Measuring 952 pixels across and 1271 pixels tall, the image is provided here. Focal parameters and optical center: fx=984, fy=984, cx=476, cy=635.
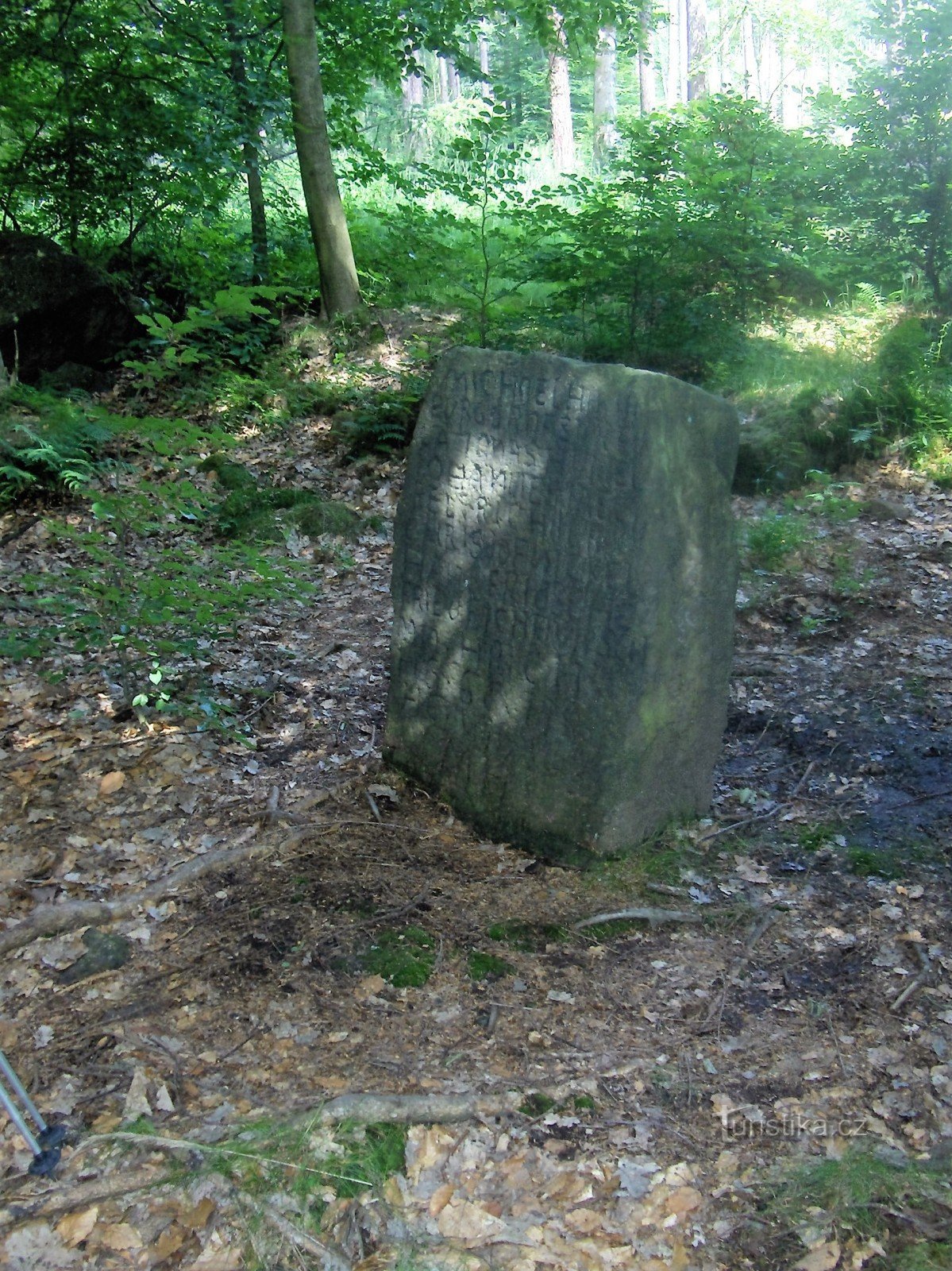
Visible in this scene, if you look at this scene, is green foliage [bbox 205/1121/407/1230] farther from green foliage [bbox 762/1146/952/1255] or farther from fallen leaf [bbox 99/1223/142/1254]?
green foliage [bbox 762/1146/952/1255]

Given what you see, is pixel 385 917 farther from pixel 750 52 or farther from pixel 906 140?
pixel 750 52

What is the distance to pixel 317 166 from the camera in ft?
29.6

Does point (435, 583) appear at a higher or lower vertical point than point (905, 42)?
lower

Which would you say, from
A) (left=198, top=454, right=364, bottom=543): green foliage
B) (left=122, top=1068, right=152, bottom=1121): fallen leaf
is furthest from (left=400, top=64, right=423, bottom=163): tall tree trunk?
(left=122, top=1068, right=152, bottom=1121): fallen leaf

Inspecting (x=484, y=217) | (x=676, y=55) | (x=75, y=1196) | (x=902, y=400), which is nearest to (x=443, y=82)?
(x=676, y=55)

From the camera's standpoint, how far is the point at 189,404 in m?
8.75

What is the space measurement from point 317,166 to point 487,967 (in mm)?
8049

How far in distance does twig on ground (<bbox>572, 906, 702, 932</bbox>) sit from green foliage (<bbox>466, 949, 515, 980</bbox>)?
1.14ft

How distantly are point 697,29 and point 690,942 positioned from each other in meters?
25.2

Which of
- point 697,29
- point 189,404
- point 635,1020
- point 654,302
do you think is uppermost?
point 697,29

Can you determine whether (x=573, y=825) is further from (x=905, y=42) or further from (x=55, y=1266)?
(x=905, y=42)

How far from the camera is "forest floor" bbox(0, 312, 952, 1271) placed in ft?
7.47

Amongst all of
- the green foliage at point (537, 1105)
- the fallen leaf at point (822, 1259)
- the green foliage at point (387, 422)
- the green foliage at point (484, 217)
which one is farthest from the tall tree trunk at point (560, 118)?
the fallen leaf at point (822, 1259)

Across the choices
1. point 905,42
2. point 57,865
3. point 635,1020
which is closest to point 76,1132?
point 57,865
